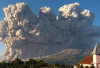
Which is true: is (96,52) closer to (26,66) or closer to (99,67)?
(99,67)

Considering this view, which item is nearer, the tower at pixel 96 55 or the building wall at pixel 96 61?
the tower at pixel 96 55

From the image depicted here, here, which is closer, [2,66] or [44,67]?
[44,67]

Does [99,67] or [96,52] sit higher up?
[96,52]

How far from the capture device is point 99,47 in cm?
7688

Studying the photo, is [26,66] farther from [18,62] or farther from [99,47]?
[99,47]

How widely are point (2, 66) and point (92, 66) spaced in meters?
47.2

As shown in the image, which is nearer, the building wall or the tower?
the tower

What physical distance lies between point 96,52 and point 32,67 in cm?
3132

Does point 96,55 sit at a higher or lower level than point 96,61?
higher

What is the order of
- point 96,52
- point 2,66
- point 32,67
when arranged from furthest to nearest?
point 2,66 < point 32,67 < point 96,52

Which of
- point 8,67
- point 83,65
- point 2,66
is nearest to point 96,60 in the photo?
point 83,65

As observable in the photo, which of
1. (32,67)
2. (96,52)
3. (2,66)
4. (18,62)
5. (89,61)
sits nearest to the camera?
(96,52)

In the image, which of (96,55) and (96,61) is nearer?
(96,55)

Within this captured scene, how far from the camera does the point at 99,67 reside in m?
77.4
